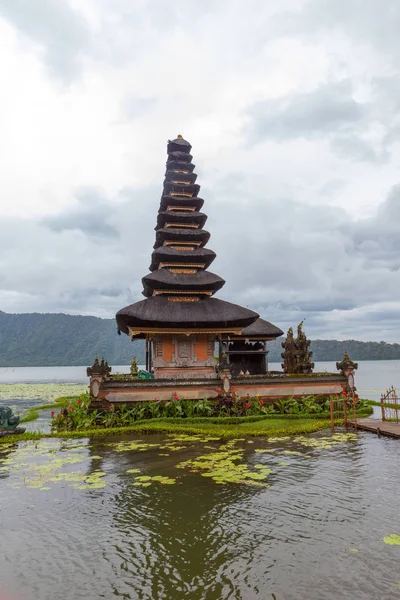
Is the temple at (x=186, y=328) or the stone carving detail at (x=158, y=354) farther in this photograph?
the stone carving detail at (x=158, y=354)

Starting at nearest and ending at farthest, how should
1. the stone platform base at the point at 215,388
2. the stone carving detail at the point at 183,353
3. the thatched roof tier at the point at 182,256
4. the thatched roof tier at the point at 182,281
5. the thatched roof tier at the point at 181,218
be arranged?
the stone platform base at the point at 215,388
the stone carving detail at the point at 183,353
the thatched roof tier at the point at 182,281
the thatched roof tier at the point at 182,256
the thatched roof tier at the point at 181,218

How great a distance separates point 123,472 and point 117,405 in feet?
31.4

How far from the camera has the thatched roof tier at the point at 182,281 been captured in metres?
24.8

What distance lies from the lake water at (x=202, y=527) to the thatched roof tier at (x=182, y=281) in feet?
44.8

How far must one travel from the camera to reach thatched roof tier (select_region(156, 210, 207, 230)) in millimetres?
27997

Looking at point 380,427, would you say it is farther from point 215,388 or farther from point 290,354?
point 290,354

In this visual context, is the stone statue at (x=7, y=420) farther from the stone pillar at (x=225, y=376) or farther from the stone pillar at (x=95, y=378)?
the stone pillar at (x=225, y=376)

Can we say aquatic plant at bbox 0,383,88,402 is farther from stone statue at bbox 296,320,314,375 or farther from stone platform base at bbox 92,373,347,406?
stone statue at bbox 296,320,314,375

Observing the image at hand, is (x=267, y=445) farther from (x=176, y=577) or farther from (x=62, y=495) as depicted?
(x=176, y=577)

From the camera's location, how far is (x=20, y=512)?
26.0ft

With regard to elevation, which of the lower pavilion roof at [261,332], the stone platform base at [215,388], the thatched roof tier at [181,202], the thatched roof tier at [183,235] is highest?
the thatched roof tier at [181,202]

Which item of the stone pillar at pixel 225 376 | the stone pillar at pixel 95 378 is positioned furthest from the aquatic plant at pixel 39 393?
the stone pillar at pixel 225 376

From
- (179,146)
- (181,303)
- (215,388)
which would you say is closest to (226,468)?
(215,388)

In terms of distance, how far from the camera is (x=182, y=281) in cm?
2542
